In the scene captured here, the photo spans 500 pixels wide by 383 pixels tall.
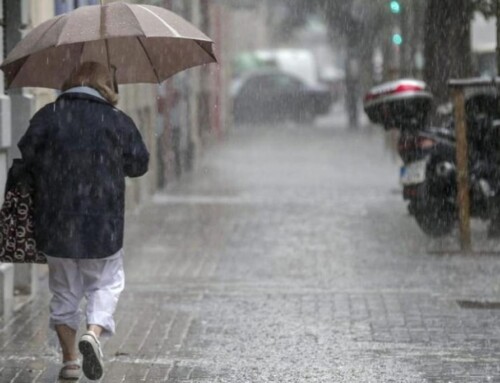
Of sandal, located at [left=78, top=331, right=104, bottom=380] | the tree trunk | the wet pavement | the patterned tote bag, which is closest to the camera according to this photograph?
sandal, located at [left=78, top=331, right=104, bottom=380]

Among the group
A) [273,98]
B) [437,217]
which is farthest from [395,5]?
[273,98]

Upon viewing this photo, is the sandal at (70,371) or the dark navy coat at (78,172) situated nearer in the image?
the dark navy coat at (78,172)

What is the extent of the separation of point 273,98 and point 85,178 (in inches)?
1476

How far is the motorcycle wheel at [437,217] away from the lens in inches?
526

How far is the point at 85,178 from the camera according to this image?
724 centimetres

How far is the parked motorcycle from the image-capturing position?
13.3 m

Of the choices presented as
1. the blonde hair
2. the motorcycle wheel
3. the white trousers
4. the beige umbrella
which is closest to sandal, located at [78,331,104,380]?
the white trousers

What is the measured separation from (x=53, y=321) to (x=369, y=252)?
5.80m

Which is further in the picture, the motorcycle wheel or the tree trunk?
the tree trunk

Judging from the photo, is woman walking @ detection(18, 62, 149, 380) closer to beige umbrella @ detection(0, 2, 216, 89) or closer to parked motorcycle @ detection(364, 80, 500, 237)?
beige umbrella @ detection(0, 2, 216, 89)

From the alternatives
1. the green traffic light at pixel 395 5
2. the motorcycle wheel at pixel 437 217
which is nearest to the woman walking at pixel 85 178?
the motorcycle wheel at pixel 437 217

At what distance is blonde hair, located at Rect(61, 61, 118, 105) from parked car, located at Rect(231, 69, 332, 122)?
35866 mm

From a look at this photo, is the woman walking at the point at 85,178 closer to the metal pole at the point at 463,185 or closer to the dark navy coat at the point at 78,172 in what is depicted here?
the dark navy coat at the point at 78,172

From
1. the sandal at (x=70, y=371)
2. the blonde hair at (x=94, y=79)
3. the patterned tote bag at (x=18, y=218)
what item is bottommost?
the sandal at (x=70, y=371)
